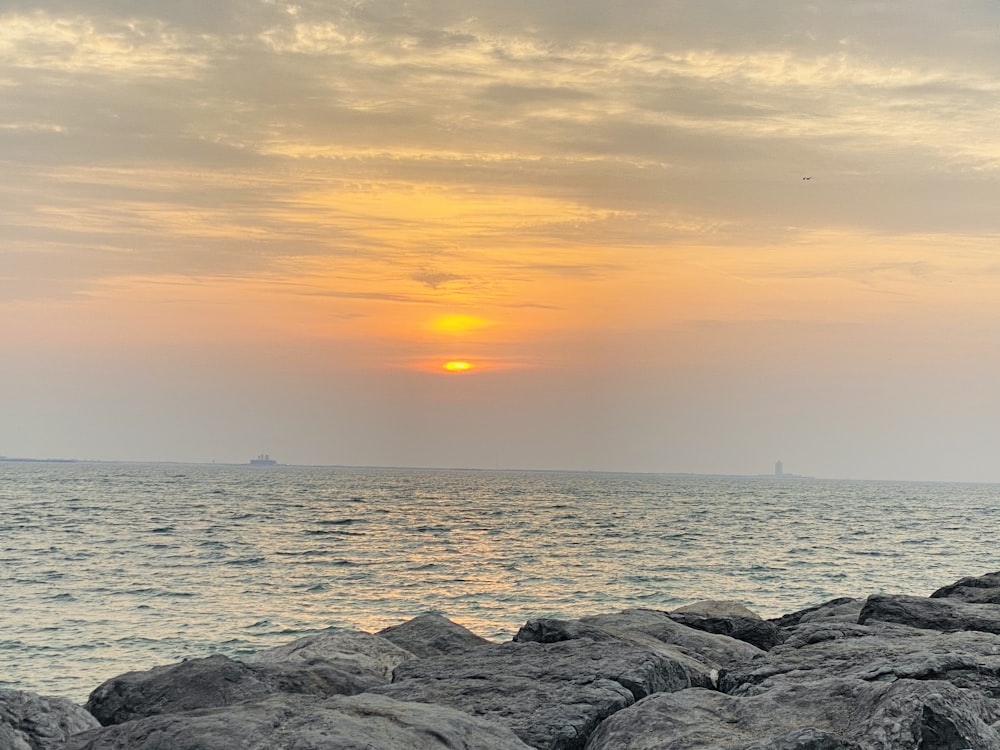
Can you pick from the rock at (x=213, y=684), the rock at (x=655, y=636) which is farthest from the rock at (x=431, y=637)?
the rock at (x=213, y=684)

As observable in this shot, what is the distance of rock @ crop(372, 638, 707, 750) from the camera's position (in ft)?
26.1

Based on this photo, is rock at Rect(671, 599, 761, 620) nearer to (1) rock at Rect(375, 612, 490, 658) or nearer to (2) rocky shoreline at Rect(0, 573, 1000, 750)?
(2) rocky shoreline at Rect(0, 573, 1000, 750)

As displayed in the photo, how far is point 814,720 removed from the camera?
7145 mm

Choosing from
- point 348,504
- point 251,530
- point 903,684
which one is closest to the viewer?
point 903,684

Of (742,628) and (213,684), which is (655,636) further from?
(213,684)

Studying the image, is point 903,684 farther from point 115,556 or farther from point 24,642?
point 115,556

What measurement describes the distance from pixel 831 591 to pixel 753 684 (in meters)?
28.7

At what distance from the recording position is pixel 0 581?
35438 millimetres

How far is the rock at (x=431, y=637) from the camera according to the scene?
1281cm

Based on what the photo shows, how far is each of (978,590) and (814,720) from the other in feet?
26.1

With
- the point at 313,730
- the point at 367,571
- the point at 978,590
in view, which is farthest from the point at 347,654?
the point at 367,571

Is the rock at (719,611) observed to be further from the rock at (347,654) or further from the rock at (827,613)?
the rock at (347,654)

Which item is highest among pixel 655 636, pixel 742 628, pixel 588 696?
pixel 588 696

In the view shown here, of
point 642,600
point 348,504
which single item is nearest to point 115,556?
point 642,600
